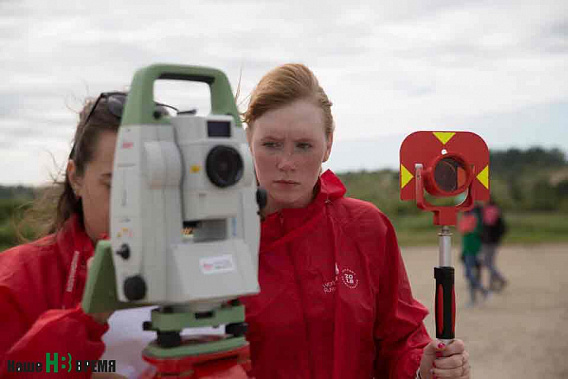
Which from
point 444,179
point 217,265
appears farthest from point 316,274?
point 217,265

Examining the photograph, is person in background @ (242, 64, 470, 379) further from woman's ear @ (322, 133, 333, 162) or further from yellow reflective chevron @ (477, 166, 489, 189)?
yellow reflective chevron @ (477, 166, 489, 189)

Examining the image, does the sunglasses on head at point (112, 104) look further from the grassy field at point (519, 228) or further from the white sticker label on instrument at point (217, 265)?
the grassy field at point (519, 228)

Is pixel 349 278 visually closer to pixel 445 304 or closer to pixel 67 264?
pixel 445 304

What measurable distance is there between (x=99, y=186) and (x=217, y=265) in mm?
759

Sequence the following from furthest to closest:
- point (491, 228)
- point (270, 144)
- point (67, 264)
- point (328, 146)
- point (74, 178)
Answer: point (491, 228), point (328, 146), point (270, 144), point (74, 178), point (67, 264)

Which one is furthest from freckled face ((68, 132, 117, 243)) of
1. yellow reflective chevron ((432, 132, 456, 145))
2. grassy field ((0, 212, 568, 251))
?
grassy field ((0, 212, 568, 251))

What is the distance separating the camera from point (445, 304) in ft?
8.74

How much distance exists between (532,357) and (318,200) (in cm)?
762

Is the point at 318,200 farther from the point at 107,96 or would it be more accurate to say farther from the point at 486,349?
the point at 486,349

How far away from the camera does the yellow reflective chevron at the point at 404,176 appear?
2.77 meters

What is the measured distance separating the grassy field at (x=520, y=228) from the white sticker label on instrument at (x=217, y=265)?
83.0ft

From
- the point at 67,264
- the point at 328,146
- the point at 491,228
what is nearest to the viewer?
the point at 67,264

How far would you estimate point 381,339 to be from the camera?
310 cm

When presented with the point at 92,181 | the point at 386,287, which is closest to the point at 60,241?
the point at 92,181
